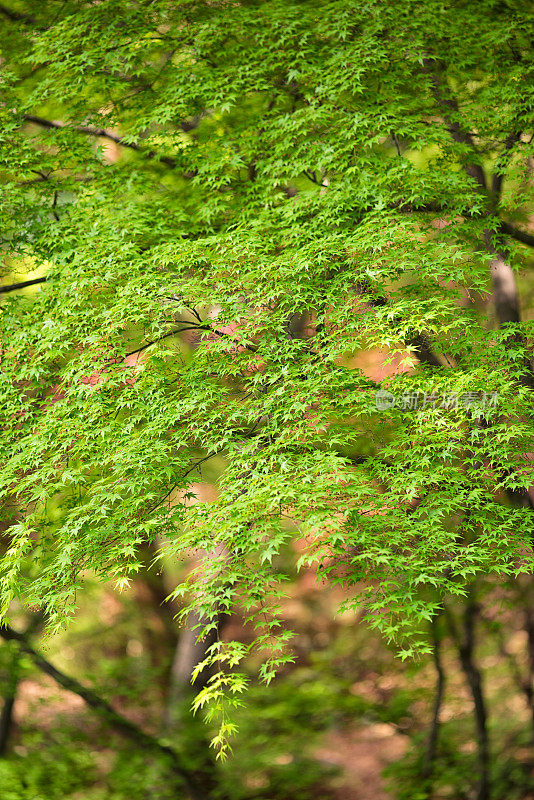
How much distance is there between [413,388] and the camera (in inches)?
184

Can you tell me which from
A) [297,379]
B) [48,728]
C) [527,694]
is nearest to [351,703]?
[527,694]

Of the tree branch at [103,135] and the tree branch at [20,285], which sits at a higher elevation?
the tree branch at [103,135]

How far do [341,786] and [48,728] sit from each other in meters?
3.50

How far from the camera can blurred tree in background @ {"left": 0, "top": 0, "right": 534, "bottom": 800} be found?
4.41 meters

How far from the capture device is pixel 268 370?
4.87m

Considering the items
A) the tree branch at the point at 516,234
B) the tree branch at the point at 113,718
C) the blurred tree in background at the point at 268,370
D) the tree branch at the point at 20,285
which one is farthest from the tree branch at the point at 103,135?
the tree branch at the point at 113,718

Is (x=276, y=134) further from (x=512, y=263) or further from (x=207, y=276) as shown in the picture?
(x=512, y=263)

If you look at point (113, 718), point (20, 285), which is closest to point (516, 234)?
point (20, 285)

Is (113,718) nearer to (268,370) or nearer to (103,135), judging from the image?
(268,370)

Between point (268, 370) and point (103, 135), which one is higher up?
point (103, 135)

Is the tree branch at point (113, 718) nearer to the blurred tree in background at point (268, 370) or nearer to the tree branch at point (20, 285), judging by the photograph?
the blurred tree in background at point (268, 370)

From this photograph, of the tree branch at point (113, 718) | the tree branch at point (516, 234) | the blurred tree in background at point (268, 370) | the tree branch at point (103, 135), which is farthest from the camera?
the tree branch at point (103, 135)

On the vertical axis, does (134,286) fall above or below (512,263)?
above

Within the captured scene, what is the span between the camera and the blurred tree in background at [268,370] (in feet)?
14.5
